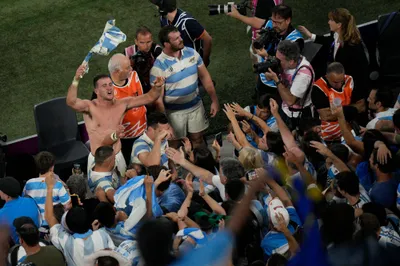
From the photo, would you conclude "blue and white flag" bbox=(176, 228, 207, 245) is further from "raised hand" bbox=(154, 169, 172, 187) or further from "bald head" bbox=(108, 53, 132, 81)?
"bald head" bbox=(108, 53, 132, 81)

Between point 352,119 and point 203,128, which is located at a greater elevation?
point 352,119

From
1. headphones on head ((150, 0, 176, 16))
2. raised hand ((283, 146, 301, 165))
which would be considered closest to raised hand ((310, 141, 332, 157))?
raised hand ((283, 146, 301, 165))

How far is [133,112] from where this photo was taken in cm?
709

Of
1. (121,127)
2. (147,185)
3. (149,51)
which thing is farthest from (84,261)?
(149,51)

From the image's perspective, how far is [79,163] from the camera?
24.3 feet

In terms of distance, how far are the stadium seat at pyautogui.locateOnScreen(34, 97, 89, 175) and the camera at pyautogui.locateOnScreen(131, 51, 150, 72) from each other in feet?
2.71

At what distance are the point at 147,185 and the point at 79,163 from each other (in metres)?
2.23

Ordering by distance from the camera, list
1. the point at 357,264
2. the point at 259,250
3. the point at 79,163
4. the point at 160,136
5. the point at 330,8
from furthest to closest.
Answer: the point at 330,8 < the point at 79,163 < the point at 160,136 < the point at 259,250 < the point at 357,264

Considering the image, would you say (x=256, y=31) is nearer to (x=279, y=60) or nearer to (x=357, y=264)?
(x=279, y=60)

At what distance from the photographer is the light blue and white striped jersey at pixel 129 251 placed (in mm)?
4992

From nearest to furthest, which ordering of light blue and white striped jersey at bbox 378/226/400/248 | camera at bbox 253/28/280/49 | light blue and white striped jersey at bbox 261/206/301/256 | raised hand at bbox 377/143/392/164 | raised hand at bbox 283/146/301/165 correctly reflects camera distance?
1. light blue and white striped jersey at bbox 378/226/400/248
2. light blue and white striped jersey at bbox 261/206/301/256
3. raised hand at bbox 377/143/392/164
4. raised hand at bbox 283/146/301/165
5. camera at bbox 253/28/280/49

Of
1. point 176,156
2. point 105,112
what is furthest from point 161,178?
point 105,112

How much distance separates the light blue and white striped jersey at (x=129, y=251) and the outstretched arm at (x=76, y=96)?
1.89 meters

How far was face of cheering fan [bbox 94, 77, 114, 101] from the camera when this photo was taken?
6.63 meters
